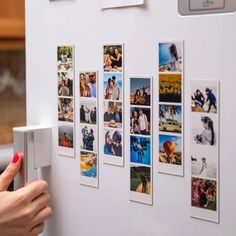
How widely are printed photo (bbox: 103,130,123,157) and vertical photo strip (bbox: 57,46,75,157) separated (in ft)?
0.22

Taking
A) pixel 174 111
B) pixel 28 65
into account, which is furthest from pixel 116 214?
pixel 28 65

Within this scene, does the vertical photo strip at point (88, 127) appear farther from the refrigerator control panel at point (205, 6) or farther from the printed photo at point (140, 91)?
the refrigerator control panel at point (205, 6)

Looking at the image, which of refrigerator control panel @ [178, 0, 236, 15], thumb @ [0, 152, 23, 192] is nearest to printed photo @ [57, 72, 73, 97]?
thumb @ [0, 152, 23, 192]

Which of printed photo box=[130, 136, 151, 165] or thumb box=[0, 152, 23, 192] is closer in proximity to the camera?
printed photo box=[130, 136, 151, 165]

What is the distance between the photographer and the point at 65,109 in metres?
0.78

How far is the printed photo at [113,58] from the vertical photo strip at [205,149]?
12cm

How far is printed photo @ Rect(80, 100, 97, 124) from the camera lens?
2.41ft

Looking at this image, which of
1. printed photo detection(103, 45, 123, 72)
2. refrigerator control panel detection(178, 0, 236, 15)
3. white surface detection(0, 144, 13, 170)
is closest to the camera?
refrigerator control panel detection(178, 0, 236, 15)

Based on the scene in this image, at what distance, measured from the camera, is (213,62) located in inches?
23.4

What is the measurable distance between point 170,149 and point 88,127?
0.15 metres

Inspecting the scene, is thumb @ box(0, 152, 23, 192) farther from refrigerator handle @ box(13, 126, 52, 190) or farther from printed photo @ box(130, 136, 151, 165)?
printed photo @ box(130, 136, 151, 165)

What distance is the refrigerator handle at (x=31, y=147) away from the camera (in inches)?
30.7

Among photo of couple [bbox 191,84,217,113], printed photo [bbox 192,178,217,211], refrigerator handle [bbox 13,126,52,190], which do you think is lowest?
printed photo [bbox 192,178,217,211]

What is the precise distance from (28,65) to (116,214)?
280 millimetres
